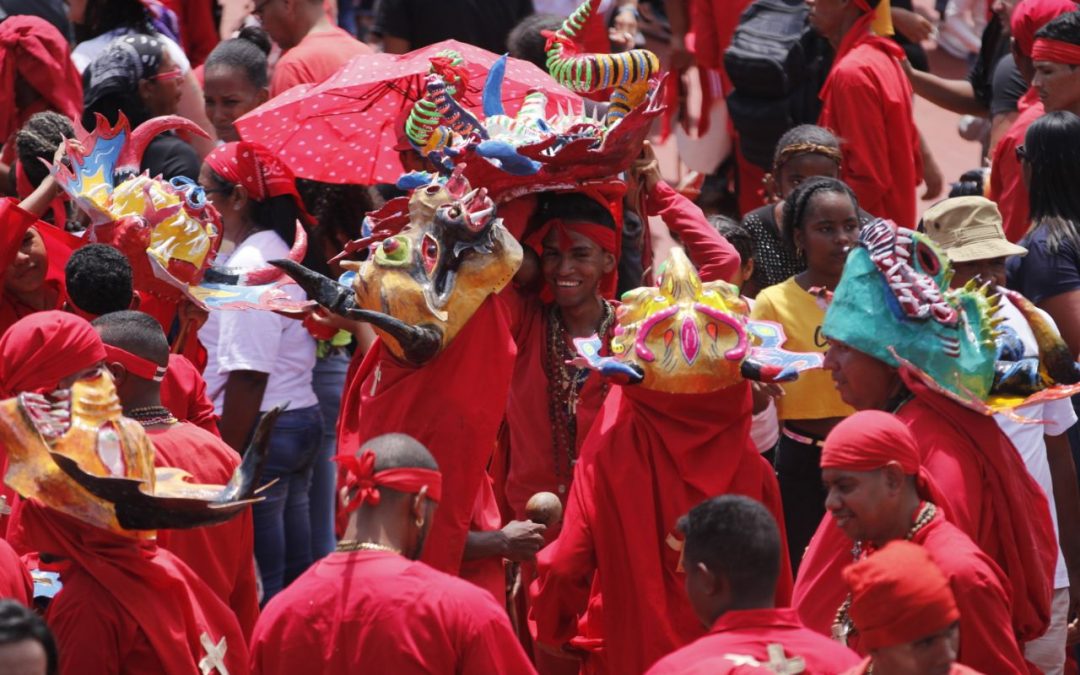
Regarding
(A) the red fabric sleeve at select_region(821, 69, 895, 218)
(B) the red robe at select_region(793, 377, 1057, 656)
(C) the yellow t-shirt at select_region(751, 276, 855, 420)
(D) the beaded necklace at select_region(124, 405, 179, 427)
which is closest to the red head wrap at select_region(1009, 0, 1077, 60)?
(A) the red fabric sleeve at select_region(821, 69, 895, 218)

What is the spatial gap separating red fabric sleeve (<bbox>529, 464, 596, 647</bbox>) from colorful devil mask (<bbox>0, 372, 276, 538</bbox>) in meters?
1.21

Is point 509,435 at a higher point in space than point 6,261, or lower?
lower

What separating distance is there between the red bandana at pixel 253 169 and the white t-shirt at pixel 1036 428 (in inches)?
127

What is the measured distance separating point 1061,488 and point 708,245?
159 cm

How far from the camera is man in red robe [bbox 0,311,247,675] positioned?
5145 mm

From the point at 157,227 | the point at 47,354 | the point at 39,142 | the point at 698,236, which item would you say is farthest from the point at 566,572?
the point at 39,142

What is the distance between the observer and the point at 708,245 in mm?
7484

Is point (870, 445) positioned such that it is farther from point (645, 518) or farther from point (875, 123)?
point (875, 123)

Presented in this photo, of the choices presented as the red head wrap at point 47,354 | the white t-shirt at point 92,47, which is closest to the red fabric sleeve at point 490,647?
the red head wrap at point 47,354

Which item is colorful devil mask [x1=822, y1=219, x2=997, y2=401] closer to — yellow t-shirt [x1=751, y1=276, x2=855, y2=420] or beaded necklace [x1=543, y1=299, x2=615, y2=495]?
beaded necklace [x1=543, y1=299, x2=615, y2=495]

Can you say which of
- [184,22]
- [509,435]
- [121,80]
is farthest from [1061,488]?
[184,22]

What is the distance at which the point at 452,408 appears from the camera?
6.13 metres

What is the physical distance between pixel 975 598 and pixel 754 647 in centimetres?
84

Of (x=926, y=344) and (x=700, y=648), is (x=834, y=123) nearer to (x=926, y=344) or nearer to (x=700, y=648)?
(x=926, y=344)
